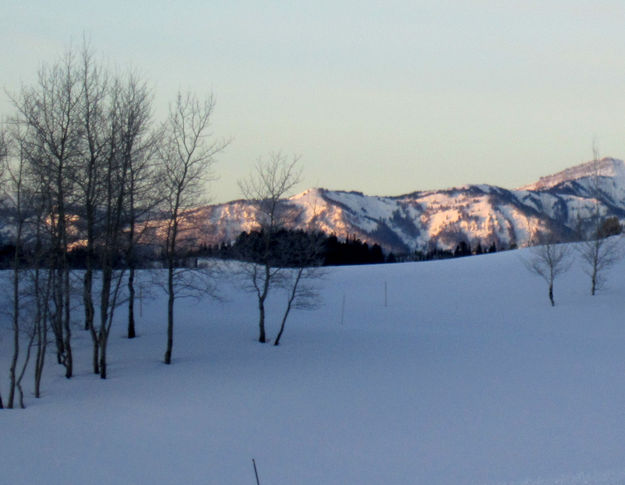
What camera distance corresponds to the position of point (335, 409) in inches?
649

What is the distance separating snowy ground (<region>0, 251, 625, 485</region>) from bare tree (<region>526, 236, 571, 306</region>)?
702 cm

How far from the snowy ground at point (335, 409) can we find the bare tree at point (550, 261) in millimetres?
7021

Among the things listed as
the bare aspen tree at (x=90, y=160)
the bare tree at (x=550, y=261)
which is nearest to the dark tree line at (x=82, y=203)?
the bare aspen tree at (x=90, y=160)

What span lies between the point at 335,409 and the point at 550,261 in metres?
26.8

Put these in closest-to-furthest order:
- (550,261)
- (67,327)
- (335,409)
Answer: (335,409) < (67,327) < (550,261)

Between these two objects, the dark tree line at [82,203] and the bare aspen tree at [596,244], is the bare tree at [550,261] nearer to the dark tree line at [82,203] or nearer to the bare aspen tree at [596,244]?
the bare aspen tree at [596,244]

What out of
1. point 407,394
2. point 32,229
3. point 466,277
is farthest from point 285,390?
point 466,277

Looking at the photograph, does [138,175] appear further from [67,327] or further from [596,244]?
[596,244]

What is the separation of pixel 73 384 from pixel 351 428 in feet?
30.3

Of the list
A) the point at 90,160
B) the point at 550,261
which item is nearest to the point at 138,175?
the point at 90,160

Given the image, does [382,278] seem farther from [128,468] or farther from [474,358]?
[128,468]

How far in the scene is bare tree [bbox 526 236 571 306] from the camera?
130 ft

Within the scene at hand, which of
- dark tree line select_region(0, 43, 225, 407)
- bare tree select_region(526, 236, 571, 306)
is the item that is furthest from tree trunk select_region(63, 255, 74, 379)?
bare tree select_region(526, 236, 571, 306)

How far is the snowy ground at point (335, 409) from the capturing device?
1191 centimetres
